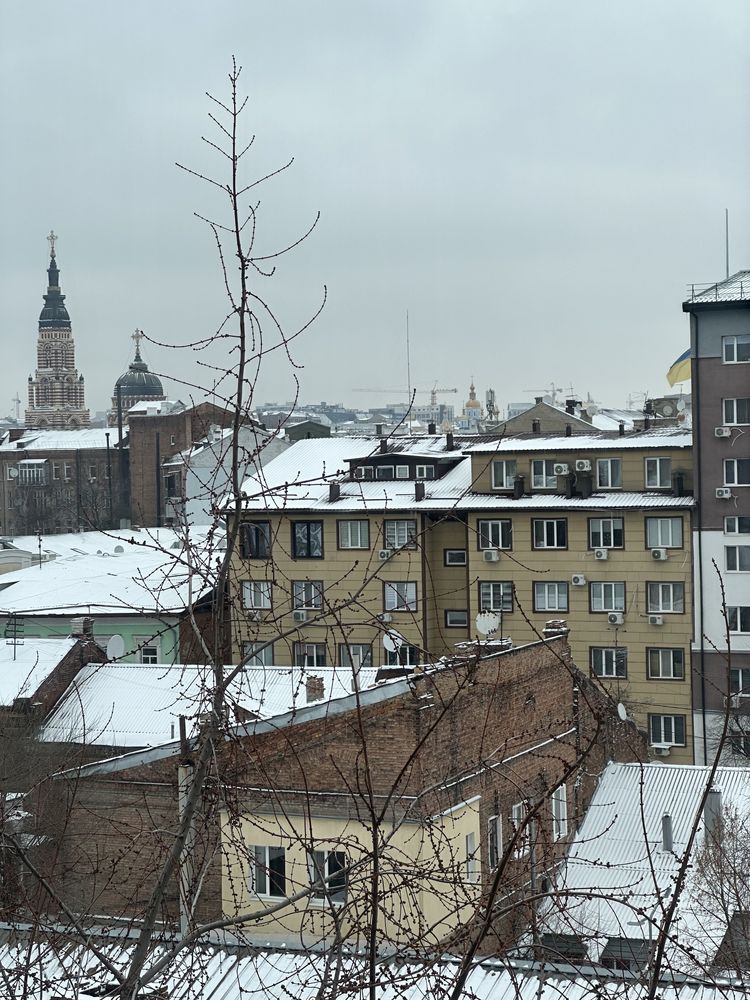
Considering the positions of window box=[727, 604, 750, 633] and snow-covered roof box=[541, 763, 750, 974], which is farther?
window box=[727, 604, 750, 633]

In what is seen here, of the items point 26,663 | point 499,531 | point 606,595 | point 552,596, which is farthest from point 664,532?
point 26,663

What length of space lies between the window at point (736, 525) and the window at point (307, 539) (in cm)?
908

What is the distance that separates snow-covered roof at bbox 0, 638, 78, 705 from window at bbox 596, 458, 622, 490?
13.1 metres

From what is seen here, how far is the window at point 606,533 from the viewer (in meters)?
29.4

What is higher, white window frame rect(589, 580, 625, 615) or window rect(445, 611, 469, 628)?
white window frame rect(589, 580, 625, 615)

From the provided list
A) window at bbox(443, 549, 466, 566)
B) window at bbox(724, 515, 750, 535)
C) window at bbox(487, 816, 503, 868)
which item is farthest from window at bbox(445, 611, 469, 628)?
window at bbox(487, 816, 503, 868)

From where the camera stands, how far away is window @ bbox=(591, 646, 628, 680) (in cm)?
2885

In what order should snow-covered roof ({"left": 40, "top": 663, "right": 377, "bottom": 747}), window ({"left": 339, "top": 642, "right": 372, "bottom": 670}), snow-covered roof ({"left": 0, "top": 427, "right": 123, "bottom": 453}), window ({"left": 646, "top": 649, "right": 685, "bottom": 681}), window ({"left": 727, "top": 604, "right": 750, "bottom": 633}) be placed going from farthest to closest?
snow-covered roof ({"left": 0, "top": 427, "right": 123, "bottom": 453}), window ({"left": 646, "top": 649, "right": 685, "bottom": 681}), window ({"left": 727, "top": 604, "right": 750, "bottom": 633}), snow-covered roof ({"left": 40, "top": 663, "right": 377, "bottom": 747}), window ({"left": 339, "top": 642, "right": 372, "bottom": 670})

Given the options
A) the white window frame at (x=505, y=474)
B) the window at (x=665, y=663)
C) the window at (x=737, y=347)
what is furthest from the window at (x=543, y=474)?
the window at (x=737, y=347)

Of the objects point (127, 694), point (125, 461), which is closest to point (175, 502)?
point (127, 694)

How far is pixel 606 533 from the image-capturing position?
29500mm

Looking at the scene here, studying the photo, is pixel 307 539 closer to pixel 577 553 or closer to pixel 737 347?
pixel 577 553

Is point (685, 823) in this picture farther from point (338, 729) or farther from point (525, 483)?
point (525, 483)

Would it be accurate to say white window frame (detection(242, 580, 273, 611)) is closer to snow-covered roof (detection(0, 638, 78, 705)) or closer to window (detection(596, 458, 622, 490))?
snow-covered roof (detection(0, 638, 78, 705))
